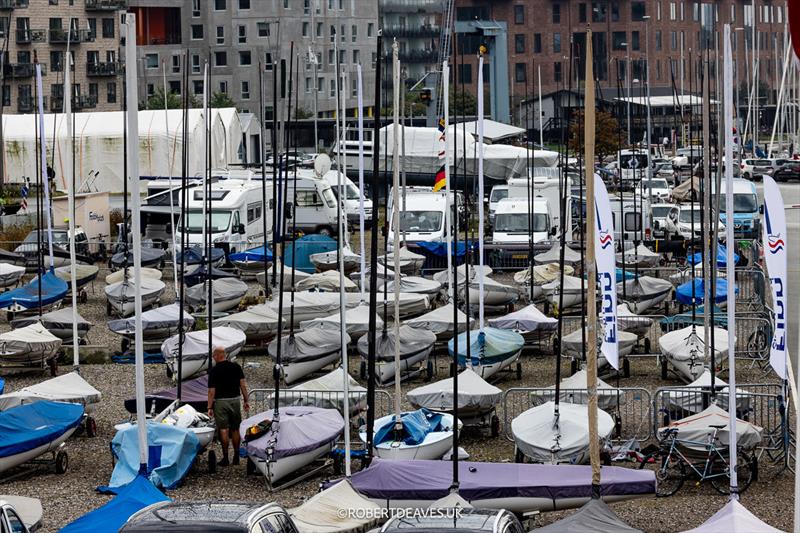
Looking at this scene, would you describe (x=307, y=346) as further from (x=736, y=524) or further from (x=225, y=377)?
(x=736, y=524)

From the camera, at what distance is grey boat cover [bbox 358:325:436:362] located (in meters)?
26.3

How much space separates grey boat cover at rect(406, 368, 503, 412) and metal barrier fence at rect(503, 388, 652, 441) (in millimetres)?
261

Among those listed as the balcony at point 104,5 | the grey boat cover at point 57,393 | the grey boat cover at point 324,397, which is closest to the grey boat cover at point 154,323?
the grey boat cover at point 57,393

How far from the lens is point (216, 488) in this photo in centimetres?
2006

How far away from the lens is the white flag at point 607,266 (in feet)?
64.5

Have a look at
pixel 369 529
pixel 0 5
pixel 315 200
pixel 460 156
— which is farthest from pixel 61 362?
pixel 0 5

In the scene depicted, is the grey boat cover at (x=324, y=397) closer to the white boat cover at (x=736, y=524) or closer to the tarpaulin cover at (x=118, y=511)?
the tarpaulin cover at (x=118, y=511)

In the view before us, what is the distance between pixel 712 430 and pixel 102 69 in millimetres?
74607

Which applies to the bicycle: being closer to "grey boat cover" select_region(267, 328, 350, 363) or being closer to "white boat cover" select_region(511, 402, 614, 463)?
"white boat cover" select_region(511, 402, 614, 463)

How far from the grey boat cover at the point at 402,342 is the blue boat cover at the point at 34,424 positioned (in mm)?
6178

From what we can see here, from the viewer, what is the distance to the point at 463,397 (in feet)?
74.2

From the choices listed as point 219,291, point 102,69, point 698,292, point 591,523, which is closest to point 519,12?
point 102,69

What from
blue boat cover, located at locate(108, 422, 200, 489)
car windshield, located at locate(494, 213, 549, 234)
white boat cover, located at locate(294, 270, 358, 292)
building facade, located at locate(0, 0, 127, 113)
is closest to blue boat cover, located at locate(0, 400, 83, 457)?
blue boat cover, located at locate(108, 422, 200, 489)

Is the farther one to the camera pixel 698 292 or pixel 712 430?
pixel 698 292
